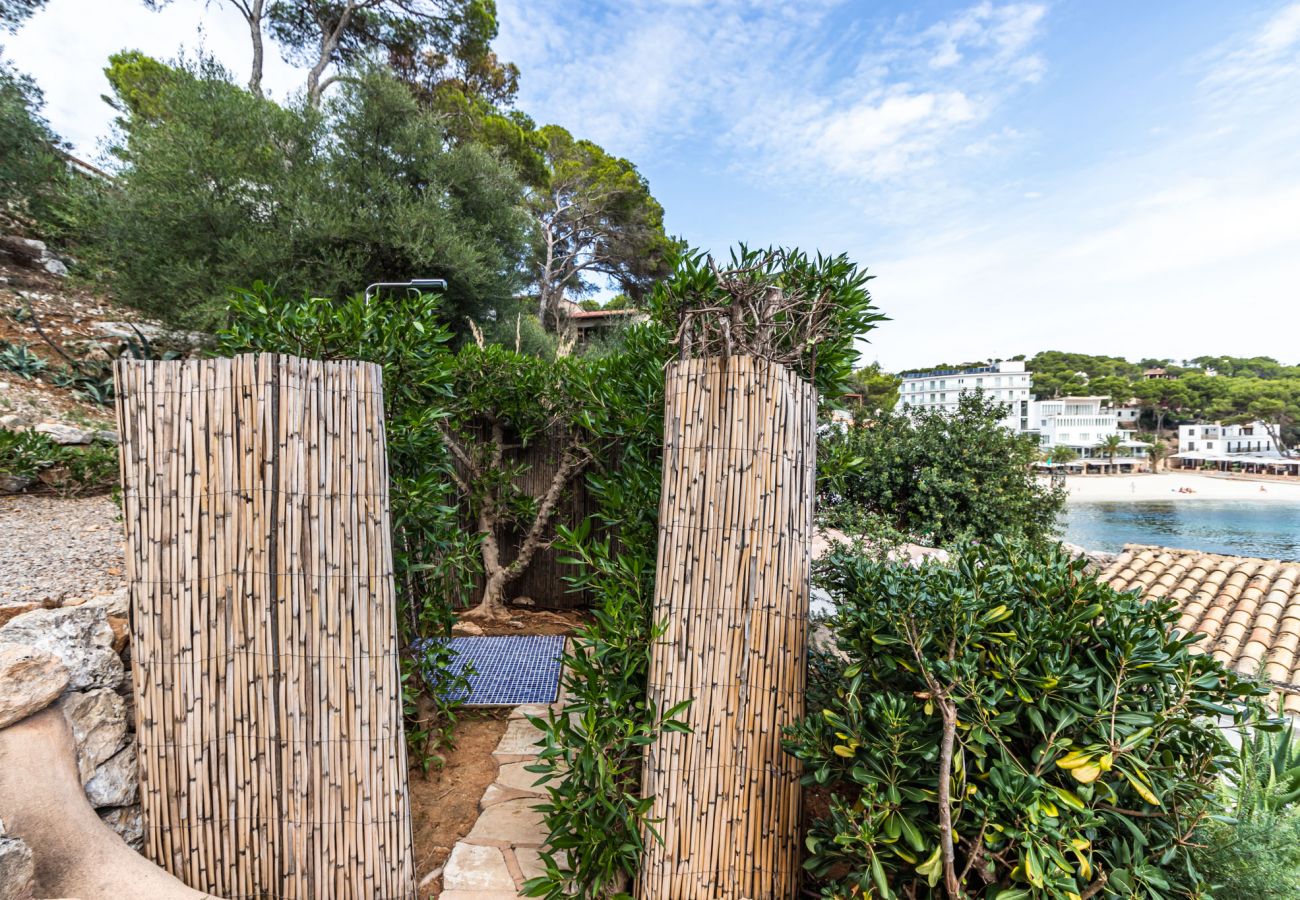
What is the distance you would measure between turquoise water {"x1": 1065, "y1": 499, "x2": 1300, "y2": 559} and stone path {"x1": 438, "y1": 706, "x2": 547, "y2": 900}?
44.5 feet

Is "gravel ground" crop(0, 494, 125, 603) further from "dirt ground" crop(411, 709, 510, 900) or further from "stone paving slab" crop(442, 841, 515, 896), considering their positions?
"stone paving slab" crop(442, 841, 515, 896)

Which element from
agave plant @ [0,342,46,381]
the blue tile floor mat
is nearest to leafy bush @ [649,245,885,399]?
the blue tile floor mat

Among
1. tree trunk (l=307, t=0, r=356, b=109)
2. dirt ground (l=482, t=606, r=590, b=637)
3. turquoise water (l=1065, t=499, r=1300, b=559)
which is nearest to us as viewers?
dirt ground (l=482, t=606, r=590, b=637)

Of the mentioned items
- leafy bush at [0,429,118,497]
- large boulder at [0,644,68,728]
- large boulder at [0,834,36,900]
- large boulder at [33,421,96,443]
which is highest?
large boulder at [33,421,96,443]

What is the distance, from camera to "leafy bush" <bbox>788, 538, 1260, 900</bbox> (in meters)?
1.31

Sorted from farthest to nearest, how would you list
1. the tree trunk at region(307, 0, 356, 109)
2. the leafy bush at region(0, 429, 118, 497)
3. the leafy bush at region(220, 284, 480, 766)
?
1. the tree trunk at region(307, 0, 356, 109)
2. the leafy bush at region(0, 429, 118, 497)
3. the leafy bush at region(220, 284, 480, 766)

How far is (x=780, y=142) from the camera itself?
8.11 metres

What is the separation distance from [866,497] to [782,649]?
455 cm

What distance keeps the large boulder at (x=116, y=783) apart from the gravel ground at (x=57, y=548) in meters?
0.99

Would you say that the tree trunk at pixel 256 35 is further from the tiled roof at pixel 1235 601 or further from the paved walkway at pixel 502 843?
the tiled roof at pixel 1235 601

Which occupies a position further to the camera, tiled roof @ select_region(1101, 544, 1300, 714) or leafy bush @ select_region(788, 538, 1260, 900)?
tiled roof @ select_region(1101, 544, 1300, 714)

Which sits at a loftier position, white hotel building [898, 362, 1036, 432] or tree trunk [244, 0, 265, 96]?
tree trunk [244, 0, 265, 96]

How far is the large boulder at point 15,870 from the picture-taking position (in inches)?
54.7

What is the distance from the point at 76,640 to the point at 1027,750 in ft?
10.2
